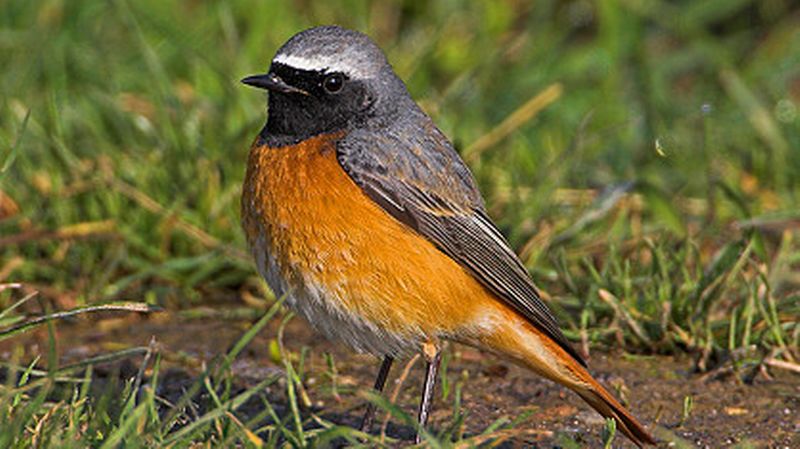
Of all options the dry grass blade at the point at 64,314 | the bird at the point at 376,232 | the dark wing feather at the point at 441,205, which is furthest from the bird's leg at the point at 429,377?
the dry grass blade at the point at 64,314

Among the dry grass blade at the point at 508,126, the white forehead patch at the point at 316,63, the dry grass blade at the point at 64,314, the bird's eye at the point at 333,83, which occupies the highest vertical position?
the white forehead patch at the point at 316,63

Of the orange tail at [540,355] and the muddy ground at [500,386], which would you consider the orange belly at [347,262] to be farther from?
the muddy ground at [500,386]

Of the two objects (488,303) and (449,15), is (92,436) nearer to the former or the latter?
(488,303)

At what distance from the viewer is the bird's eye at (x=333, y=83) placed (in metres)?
5.57

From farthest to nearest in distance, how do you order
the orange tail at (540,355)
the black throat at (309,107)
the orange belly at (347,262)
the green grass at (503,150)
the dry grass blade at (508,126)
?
the dry grass blade at (508,126) → the green grass at (503,150) → the black throat at (309,107) → the orange tail at (540,355) → the orange belly at (347,262)

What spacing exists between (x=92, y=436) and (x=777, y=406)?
2.95 metres

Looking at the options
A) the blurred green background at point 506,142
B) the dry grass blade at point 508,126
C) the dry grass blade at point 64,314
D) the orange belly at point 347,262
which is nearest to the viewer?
the dry grass blade at point 64,314

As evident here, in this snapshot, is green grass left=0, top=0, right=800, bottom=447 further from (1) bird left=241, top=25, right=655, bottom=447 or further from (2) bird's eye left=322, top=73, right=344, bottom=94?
(2) bird's eye left=322, top=73, right=344, bottom=94

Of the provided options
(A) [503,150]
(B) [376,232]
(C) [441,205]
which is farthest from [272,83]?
(A) [503,150]

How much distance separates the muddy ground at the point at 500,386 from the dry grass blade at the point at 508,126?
62.5 inches

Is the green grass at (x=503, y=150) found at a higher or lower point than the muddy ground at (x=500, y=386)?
higher

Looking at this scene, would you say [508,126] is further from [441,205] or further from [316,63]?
[316,63]

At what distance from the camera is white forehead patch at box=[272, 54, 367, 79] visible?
18.0 ft

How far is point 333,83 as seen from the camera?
559cm
